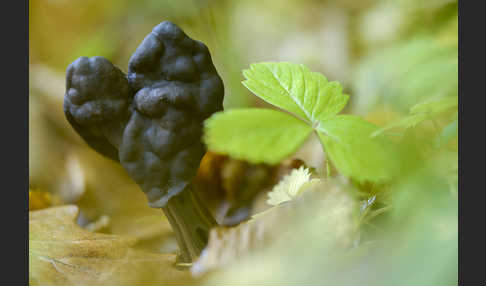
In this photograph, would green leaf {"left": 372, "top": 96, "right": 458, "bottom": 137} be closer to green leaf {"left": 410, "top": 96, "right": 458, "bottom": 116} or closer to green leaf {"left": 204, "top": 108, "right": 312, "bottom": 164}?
green leaf {"left": 410, "top": 96, "right": 458, "bottom": 116}

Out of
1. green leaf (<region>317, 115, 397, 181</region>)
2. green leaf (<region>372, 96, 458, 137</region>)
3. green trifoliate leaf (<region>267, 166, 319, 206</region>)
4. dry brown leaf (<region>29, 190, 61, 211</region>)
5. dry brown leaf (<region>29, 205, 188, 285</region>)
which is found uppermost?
green leaf (<region>372, 96, 458, 137</region>)

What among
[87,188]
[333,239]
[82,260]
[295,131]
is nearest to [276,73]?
[295,131]

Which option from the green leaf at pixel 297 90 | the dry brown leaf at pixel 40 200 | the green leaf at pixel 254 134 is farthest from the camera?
the dry brown leaf at pixel 40 200

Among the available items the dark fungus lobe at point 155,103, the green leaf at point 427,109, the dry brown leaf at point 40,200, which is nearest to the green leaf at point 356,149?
the green leaf at point 427,109

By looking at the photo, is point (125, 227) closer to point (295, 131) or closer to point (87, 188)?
point (87, 188)

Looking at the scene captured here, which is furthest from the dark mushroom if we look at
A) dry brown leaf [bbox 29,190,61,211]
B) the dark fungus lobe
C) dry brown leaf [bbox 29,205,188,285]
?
dry brown leaf [bbox 29,190,61,211]

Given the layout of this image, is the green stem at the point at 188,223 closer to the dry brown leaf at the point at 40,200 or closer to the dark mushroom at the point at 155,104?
the dark mushroom at the point at 155,104
